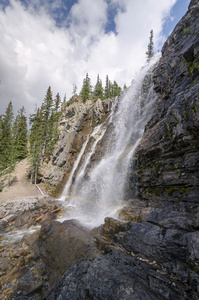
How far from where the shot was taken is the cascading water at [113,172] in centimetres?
1305

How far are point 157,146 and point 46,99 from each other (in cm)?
3365

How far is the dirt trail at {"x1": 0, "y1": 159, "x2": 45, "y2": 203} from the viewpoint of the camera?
20.3m

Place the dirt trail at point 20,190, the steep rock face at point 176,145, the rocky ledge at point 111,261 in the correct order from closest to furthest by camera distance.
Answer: the rocky ledge at point 111,261 → the steep rock face at point 176,145 → the dirt trail at point 20,190

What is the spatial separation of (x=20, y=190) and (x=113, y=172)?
18305mm

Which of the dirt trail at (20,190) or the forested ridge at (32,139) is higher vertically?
the forested ridge at (32,139)

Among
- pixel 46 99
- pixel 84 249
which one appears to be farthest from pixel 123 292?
pixel 46 99

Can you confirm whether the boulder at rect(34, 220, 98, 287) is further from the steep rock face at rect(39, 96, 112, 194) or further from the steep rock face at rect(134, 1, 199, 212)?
the steep rock face at rect(39, 96, 112, 194)

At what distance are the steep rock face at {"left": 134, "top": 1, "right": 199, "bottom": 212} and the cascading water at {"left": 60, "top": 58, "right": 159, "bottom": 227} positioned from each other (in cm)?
291

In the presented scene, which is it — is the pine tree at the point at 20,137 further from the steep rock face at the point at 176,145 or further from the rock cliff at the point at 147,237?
the steep rock face at the point at 176,145

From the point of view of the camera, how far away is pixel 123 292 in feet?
10.1

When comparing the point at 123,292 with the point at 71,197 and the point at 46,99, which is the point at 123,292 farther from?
the point at 46,99

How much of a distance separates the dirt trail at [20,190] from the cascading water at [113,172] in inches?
307

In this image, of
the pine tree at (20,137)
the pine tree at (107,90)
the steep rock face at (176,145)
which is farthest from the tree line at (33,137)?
the steep rock face at (176,145)

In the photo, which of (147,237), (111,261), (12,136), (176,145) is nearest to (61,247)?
(111,261)
